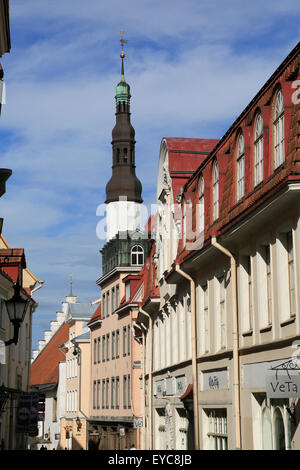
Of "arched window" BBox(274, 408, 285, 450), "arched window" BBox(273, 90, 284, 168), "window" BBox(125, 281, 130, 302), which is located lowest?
"arched window" BBox(274, 408, 285, 450)

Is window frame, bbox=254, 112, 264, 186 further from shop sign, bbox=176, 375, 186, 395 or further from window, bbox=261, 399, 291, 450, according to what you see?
shop sign, bbox=176, 375, 186, 395

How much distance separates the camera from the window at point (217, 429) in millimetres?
20688

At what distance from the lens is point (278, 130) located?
54.9 ft

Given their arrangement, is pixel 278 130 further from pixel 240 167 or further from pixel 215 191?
pixel 215 191

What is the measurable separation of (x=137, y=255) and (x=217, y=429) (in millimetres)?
43933

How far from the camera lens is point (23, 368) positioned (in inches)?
1704

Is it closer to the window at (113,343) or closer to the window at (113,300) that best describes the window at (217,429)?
the window at (113,343)

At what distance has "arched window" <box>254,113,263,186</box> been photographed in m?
17.7

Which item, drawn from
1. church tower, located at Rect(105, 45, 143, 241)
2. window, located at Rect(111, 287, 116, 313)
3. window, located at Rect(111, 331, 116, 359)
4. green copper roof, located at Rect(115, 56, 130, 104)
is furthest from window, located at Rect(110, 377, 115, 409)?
green copper roof, located at Rect(115, 56, 130, 104)

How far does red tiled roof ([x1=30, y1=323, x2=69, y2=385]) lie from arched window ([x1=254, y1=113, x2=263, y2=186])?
63065 millimetres

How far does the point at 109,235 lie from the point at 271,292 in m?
56.5

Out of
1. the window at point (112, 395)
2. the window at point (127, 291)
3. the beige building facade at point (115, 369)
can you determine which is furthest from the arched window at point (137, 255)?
the window at point (112, 395)

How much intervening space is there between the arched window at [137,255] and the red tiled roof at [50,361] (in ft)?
64.2

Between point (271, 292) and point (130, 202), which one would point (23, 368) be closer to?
point (271, 292)
